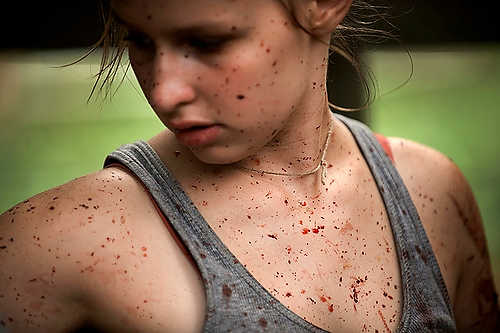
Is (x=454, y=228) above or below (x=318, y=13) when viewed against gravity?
below

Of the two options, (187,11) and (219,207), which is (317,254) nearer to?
(219,207)

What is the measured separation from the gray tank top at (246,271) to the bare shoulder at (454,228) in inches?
2.1

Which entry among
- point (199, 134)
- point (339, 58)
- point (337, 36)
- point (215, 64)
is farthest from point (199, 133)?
point (339, 58)

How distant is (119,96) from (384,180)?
1.58 m

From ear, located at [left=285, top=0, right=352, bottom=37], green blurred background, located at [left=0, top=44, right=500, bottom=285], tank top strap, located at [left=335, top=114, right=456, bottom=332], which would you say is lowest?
green blurred background, located at [left=0, top=44, right=500, bottom=285]

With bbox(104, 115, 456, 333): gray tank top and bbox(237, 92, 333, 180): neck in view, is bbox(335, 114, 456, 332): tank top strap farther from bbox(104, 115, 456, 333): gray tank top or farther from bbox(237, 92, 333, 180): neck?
bbox(237, 92, 333, 180): neck

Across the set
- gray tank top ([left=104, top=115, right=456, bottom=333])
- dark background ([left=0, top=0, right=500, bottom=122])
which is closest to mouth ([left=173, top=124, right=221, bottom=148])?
gray tank top ([left=104, top=115, right=456, bottom=333])

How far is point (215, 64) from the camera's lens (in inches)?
40.5

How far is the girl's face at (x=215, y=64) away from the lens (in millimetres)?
1006

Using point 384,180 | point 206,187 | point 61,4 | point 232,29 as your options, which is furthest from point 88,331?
point 61,4

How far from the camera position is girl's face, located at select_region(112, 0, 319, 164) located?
1.01 metres

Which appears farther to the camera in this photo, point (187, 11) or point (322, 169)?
point (322, 169)

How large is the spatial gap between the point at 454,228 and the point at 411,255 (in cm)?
20

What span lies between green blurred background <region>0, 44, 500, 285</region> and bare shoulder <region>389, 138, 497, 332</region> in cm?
97
